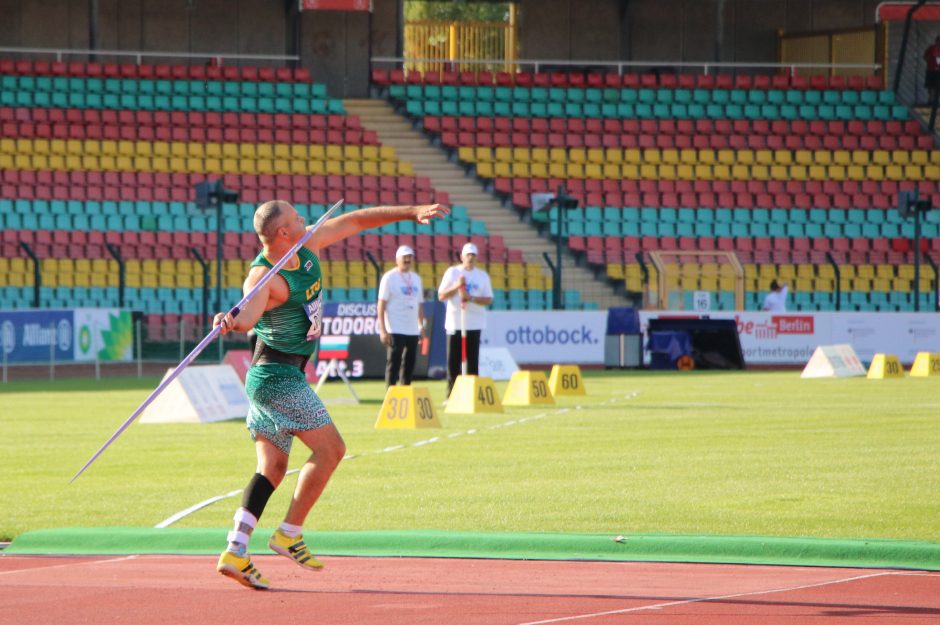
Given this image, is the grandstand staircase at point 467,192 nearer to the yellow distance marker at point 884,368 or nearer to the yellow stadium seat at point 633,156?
the yellow stadium seat at point 633,156

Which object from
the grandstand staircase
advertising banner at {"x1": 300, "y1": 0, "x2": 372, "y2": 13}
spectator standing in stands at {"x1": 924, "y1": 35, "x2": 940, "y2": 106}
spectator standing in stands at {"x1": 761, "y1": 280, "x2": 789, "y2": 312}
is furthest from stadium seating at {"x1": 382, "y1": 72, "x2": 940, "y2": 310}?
spectator standing in stands at {"x1": 761, "y1": 280, "x2": 789, "y2": 312}

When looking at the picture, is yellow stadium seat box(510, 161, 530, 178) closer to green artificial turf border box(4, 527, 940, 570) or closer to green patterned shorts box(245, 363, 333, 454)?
green artificial turf border box(4, 527, 940, 570)

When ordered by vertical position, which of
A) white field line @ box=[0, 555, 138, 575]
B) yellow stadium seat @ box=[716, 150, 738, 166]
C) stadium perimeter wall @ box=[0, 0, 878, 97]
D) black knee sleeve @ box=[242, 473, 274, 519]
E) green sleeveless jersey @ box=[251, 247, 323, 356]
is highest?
stadium perimeter wall @ box=[0, 0, 878, 97]

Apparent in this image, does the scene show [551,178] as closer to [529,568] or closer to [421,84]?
[421,84]

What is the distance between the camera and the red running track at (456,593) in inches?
284

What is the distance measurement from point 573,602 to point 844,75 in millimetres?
45731

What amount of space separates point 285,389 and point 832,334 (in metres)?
28.9

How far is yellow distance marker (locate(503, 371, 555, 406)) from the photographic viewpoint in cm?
2175

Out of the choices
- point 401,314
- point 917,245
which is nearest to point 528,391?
point 401,314

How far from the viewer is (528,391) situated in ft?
71.3

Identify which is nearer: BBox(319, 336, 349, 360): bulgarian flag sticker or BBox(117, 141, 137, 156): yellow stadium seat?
BBox(319, 336, 349, 360): bulgarian flag sticker

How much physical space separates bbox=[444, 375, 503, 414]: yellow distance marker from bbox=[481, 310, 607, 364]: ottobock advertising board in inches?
547

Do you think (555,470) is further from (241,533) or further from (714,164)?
(714,164)

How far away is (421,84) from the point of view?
1844 inches
